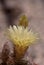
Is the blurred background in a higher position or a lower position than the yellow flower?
higher

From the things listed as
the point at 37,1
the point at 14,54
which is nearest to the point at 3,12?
the point at 37,1

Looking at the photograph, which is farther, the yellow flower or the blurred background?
the blurred background

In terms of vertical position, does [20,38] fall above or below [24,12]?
below

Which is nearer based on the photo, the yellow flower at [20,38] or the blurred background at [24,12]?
the yellow flower at [20,38]

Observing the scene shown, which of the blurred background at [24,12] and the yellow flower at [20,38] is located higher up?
the blurred background at [24,12]

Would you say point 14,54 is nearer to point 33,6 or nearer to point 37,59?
point 37,59

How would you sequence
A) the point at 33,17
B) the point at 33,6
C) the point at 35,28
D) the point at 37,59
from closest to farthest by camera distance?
the point at 37,59 → the point at 35,28 → the point at 33,17 → the point at 33,6

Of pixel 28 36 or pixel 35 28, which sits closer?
pixel 28 36

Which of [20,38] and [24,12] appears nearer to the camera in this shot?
[20,38]
